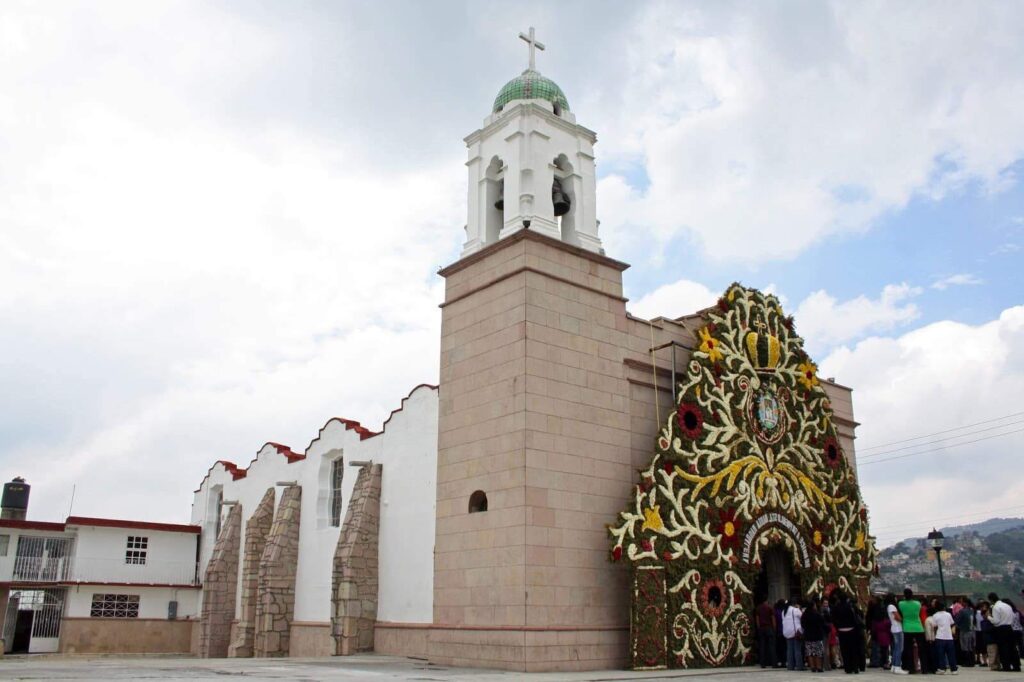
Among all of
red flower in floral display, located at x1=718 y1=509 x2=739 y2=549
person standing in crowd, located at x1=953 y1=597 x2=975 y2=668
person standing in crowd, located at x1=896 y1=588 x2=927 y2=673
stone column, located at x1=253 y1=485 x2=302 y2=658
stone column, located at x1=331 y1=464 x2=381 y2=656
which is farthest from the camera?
stone column, located at x1=253 y1=485 x2=302 y2=658

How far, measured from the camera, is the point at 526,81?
70.3ft

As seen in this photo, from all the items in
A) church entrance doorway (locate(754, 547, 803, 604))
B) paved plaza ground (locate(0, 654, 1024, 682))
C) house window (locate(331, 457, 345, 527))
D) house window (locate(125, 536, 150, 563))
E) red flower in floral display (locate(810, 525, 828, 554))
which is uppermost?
house window (locate(331, 457, 345, 527))

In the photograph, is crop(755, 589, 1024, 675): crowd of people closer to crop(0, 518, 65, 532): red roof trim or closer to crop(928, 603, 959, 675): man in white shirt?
crop(928, 603, 959, 675): man in white shirt

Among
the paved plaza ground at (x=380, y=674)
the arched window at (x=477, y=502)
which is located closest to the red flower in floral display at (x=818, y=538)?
the paved plaza ground at (x=380, y=674)

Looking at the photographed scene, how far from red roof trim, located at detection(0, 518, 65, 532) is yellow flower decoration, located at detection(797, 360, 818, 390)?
87.1ft

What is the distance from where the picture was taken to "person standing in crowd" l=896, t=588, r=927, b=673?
16719 mm

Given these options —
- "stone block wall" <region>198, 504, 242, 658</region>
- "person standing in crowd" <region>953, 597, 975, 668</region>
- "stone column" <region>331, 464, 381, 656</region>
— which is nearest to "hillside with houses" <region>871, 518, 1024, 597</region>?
"person standing in crowd" <region>953, 597, 975, 668</region>

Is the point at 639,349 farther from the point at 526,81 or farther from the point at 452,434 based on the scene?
the point at 526,81

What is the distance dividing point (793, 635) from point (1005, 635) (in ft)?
13.5

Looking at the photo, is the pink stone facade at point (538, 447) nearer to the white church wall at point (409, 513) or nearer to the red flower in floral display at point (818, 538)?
the white church wall at point (409, 513)

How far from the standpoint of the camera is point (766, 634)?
17.9 metres

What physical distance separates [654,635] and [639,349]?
6218mm

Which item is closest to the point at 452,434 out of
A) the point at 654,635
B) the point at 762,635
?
the point at 654,635

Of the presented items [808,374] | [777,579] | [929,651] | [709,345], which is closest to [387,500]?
[709,345]
